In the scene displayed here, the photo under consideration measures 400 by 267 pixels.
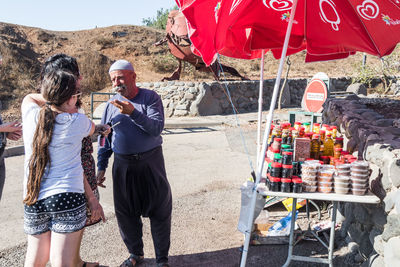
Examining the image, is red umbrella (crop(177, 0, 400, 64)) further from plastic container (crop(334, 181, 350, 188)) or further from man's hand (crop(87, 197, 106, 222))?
man's hand (crop(87, 197, 106, 222))

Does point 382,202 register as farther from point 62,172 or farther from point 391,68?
point 391,68

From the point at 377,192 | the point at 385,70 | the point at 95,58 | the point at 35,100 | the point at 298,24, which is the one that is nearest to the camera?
the point at 35,100

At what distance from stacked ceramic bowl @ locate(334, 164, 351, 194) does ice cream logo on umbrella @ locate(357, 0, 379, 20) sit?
48.1 inches

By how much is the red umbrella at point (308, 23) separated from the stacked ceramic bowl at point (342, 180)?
97 cm

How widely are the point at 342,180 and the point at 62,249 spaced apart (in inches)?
79.8

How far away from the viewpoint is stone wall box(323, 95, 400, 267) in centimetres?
276

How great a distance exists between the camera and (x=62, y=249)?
2373 millimetres

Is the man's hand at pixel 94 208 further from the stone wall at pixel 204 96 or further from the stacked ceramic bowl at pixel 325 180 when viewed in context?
the stone wall at pixel 204 96

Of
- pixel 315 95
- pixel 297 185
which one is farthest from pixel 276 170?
pixel 315 95

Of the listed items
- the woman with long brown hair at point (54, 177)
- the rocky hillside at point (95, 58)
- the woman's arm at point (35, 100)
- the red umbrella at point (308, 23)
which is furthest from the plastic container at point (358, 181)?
the rocky hillside at point (95, 58)

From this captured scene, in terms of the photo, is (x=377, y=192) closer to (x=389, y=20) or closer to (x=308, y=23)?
(x=389, y=20)

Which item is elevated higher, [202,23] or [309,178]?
[202,23]

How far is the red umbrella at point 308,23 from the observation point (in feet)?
10.2

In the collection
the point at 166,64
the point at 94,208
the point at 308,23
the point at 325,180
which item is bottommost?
the point at 94,208
